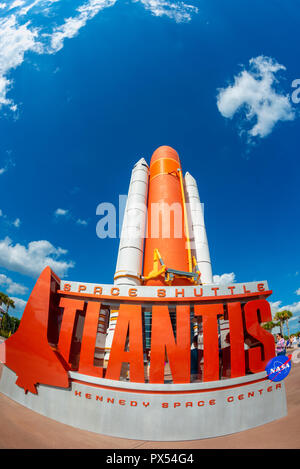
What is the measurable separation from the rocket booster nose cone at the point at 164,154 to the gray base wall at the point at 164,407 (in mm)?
23805

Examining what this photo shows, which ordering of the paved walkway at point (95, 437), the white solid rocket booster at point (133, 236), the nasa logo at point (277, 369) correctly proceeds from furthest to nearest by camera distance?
the white solid rocket booster at point (133, 236), the nasa logo at point (277, 369), the paved walkway at point (95, 437)

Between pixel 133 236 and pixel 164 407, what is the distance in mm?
13503

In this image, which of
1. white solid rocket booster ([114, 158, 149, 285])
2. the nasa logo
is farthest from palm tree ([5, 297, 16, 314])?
the nasa logo

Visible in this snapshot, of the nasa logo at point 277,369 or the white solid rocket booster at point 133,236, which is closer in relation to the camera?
the nasa logo at point 277,369

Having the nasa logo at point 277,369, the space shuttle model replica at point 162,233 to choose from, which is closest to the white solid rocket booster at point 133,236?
the space shuttle model replica at point 162,233

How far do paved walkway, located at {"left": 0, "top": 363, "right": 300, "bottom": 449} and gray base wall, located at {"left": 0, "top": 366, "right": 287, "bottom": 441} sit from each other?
0.20m

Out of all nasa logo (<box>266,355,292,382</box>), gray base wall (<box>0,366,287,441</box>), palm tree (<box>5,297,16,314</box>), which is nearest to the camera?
gray base wall (<box>0,366,287,441</box>)

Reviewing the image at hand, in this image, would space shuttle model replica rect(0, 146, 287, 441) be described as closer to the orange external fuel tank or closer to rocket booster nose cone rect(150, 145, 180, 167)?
the orange external fuel tank

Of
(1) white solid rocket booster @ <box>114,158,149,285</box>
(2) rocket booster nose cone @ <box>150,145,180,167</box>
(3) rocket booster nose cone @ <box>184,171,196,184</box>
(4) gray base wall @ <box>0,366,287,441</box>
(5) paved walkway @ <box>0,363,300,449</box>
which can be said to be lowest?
(5) paved walkway @ <box>0,363,300,449</box>

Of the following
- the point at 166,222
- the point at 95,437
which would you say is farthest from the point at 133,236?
the point at 95,437

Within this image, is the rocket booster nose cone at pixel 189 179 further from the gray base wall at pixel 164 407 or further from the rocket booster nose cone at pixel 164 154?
the gray base wall at pixel 164 407

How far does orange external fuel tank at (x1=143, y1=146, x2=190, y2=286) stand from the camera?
1894 cm

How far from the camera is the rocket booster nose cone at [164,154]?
26581mm
